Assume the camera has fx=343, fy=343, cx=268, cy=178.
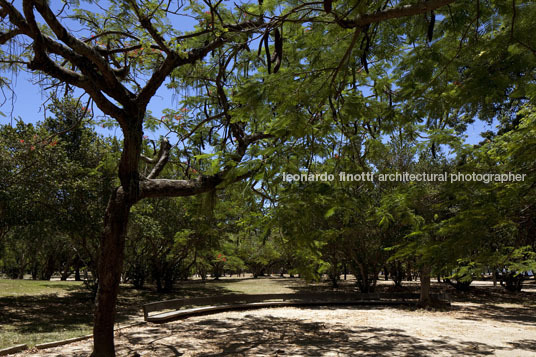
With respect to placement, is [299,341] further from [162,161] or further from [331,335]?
[162,161]

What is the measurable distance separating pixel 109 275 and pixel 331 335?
18.4 ft

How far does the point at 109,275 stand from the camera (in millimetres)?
5457

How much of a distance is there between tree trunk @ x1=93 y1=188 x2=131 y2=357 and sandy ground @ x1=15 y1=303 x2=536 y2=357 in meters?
1.11

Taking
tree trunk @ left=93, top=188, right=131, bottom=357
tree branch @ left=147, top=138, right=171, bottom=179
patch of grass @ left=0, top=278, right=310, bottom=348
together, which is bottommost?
patch of grass @ left=0, top=278, right=310, bottom=348

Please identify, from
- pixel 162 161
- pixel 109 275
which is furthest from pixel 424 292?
pixel 109 275

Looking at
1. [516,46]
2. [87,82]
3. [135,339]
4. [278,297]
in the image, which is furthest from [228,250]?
[516,46]

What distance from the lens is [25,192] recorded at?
31.9ft

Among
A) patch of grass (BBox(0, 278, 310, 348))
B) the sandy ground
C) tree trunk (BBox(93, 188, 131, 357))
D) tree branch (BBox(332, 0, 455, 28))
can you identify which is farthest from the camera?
patch of grass (BBox(0, 278, 310, 348))

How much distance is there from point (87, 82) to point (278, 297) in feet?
43.3

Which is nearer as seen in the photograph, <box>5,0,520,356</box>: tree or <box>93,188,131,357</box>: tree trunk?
<box>5,0,520,356</box>: tree

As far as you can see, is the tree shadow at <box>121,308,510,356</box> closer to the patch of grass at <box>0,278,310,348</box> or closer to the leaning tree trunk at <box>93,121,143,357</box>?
the leaning tree trunk at <box>93,121,143,357</box>

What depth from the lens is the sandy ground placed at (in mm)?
6770

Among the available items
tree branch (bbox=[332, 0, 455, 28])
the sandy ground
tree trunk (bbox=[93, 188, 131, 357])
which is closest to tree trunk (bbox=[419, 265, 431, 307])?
the sandy ground

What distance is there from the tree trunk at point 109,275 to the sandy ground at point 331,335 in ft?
3.66
